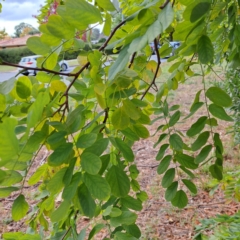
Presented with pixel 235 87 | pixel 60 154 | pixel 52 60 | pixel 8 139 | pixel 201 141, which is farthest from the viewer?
pixel 235 87

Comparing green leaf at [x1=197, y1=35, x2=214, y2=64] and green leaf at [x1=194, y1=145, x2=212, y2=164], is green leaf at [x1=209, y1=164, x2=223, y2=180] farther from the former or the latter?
Result: green leaf at [x1=197, y1=35, x2=214, y2=64]

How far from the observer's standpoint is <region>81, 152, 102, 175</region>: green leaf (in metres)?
0.39

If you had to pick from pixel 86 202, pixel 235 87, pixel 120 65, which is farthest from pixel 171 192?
pixel 235 87

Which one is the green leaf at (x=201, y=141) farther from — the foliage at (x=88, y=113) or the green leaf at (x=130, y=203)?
the green leaf at (x=130, y=203)

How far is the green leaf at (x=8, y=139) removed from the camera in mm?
300

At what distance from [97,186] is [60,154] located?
0.06m

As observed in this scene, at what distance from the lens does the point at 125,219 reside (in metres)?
0.54

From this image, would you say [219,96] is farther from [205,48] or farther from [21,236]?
[21,236]

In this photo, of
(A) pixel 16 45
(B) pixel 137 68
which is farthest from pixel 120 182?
(A) pixel 16 45

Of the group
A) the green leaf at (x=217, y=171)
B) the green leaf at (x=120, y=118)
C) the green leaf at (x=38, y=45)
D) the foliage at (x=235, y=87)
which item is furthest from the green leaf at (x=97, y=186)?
the foliage at (x=235, y=87)

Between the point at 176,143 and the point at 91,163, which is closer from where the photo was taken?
the point at 91,163

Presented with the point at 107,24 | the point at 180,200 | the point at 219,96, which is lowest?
the point at 180,200

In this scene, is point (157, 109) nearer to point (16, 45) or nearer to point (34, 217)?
point (34, 217)

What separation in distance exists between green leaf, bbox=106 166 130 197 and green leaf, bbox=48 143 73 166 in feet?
0.25
